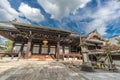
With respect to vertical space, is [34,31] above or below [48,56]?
above

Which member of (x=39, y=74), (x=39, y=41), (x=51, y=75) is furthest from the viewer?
(x=39, y=41)

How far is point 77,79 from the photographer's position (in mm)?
4414

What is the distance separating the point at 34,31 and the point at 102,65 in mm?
10243

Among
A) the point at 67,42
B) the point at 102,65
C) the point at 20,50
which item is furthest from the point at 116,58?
the point at 20,50

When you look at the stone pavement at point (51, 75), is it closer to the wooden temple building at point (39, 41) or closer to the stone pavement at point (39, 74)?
the stone pavement at point (39, 74)

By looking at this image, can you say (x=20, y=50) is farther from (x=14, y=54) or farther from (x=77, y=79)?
(x=77, y=79)

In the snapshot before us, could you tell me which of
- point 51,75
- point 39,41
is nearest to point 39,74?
point 51,75

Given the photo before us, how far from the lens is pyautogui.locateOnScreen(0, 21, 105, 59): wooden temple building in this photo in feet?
47.1

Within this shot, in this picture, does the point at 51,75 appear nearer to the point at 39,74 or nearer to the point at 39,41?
the point at 39,74

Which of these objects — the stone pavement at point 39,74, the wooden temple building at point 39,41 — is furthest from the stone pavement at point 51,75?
the wooden temple building at point 39,41

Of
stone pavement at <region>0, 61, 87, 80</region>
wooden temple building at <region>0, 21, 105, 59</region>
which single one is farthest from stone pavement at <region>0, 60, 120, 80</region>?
wooden temple building at <region>0, 21, 105, 59</region>

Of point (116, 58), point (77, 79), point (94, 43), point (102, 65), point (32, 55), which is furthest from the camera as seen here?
point (94, 43)

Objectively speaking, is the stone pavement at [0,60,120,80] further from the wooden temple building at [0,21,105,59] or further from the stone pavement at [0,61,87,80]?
the wooden temple building at [0,21,105,59]

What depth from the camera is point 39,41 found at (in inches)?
689
